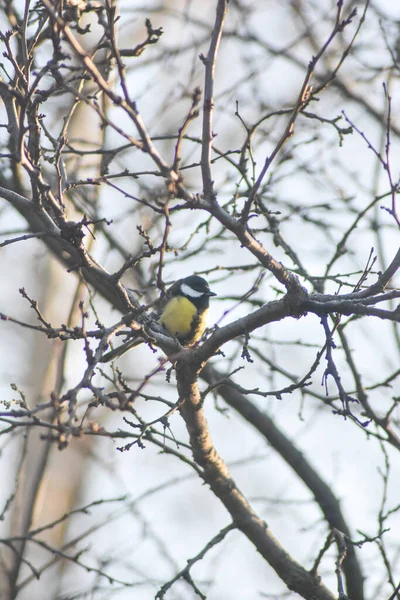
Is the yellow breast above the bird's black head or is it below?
below

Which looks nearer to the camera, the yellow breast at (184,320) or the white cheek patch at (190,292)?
the yellow breast at (184,320)

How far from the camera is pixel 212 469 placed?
187 inches

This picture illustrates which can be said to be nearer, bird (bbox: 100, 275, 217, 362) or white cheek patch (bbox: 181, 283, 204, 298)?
bird (bbox: 100, 275, 217, 362)

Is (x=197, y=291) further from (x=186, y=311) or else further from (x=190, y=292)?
(x=186, y=311)

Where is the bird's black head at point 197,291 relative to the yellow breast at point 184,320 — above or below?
above

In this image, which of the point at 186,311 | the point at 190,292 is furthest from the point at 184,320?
the point at 190,292

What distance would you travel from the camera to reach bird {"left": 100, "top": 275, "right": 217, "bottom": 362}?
618 cm

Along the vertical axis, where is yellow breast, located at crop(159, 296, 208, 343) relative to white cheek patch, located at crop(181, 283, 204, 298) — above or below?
below

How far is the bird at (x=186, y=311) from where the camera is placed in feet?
20.3

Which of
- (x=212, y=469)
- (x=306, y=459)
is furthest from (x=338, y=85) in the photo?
(x=212, y=469)

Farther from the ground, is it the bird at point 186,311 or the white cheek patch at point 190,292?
the white cheek patch at point 190,292

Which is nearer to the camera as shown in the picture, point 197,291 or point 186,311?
point 186,311

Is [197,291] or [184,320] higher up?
[197,291]

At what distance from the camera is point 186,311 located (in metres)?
6.18
